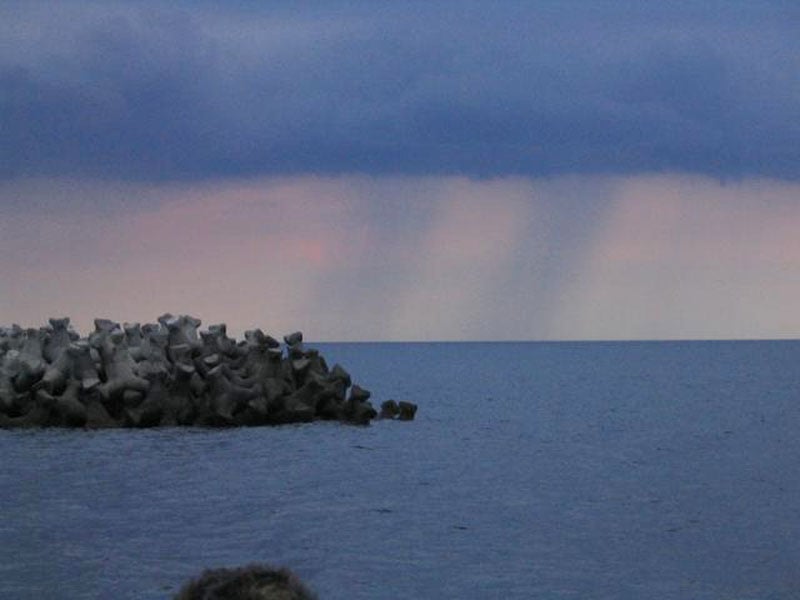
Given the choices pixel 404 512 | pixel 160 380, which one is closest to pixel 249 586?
pixel 404 512

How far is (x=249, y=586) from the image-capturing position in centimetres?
432

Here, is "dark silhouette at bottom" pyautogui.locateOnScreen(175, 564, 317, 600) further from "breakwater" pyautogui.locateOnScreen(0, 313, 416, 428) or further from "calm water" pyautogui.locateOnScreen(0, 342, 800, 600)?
"breakwater" pyautogui.locateOnScreen(0, 313, 416, 428)

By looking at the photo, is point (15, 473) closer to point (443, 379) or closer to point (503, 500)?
point (503, 500)

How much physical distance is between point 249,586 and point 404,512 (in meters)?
23.5

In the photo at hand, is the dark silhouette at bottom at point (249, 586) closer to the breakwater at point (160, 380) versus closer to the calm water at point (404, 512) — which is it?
the calm water at point (404, 512)

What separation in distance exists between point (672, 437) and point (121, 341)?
23.9 m

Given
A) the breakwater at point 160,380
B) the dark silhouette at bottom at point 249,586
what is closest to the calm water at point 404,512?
the breakwater at point 160,380

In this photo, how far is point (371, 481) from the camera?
32406 millimetres

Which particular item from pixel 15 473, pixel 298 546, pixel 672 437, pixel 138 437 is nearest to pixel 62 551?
pixel 298 546

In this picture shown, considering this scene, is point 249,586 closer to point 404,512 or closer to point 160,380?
point 404,512

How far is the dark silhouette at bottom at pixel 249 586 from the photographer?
4.29 meters

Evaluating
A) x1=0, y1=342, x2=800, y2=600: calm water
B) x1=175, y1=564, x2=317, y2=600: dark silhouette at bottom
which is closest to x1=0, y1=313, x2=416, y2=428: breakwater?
x1=0, y1=342, x2=800, y2=600: calm water

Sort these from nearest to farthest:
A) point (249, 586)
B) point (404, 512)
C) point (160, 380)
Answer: point (249, 586) < point (404, 512) < point (160, 380)

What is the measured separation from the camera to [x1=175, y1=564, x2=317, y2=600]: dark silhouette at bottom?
4.29m
